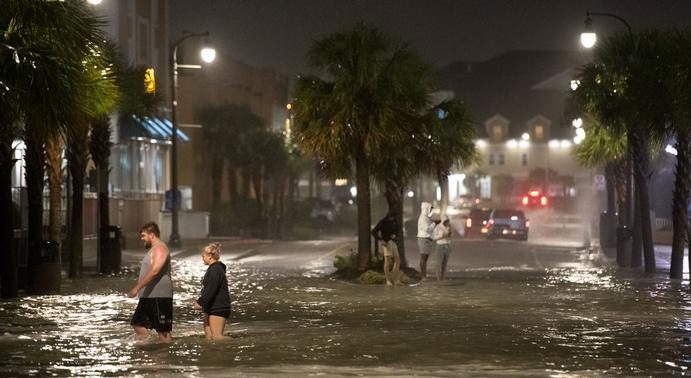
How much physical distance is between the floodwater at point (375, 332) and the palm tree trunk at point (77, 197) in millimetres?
1992

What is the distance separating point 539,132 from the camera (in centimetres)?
13262

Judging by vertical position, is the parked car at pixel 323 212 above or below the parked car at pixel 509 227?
above

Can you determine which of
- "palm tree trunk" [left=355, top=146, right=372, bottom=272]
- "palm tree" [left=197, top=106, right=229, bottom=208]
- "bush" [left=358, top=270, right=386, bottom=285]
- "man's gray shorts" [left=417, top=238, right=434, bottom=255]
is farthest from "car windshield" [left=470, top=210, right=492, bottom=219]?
"bush" [left=358, top=270, right=386, bottom=285]

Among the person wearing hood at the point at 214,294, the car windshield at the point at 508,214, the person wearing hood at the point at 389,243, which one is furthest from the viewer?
the car windshield at the point at 508,214

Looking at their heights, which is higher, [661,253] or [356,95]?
[356,95]

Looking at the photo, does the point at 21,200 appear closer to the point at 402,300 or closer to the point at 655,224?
the point at 402,300

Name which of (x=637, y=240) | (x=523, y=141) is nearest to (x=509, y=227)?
(x=637, y=240)

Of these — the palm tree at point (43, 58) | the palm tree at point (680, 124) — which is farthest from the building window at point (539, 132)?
the palm tree at point (43, 58)

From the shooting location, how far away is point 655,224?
5397cm

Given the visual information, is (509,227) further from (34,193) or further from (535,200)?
(535,200)

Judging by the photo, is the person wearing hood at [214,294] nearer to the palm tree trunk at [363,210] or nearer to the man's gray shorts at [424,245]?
the man's gray shorts at [424,245]

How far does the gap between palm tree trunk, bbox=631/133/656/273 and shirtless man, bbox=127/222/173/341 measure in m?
19.8

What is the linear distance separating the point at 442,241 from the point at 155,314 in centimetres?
1402

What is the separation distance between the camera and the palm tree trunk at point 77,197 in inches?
1199
